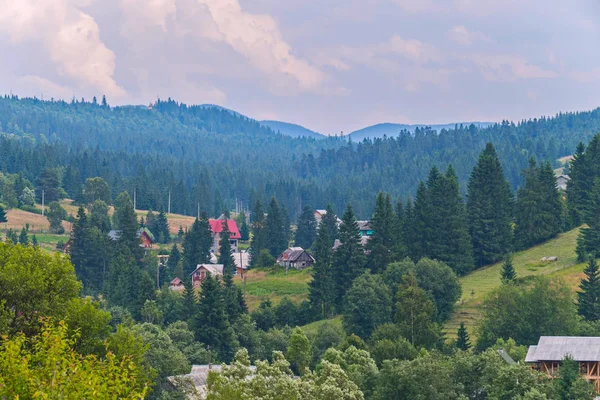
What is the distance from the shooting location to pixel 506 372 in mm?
44344

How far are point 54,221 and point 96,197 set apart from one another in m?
22.8

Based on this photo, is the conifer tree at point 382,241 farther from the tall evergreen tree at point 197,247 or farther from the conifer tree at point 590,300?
the tall evergreen tree at point 197,247

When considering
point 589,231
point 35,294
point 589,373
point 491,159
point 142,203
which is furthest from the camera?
point 142,203

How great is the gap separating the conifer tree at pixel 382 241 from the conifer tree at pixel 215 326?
2210cm

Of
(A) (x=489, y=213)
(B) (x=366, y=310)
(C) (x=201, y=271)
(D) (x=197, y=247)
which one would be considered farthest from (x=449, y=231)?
(D) (x=197, y=247)

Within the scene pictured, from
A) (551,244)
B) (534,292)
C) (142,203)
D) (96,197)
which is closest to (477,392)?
(534,292)

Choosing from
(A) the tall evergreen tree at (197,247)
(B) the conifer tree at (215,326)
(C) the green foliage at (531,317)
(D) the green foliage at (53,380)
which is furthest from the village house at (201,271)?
(D) the green foliage at (53,380)

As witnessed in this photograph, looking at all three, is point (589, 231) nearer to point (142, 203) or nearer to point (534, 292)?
point (534, 292)

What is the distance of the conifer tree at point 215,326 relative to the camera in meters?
69.6

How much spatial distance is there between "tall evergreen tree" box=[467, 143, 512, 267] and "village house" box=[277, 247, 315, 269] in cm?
2348

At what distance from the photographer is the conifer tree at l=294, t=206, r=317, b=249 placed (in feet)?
467

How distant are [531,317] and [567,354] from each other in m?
13.1

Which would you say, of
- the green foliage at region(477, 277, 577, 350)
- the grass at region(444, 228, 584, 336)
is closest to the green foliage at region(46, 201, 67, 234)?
the grass at region(444, 228, 584, 336)

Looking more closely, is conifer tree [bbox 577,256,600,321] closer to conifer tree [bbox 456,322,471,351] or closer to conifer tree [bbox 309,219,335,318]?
conifer tree [bbox 456,322,471,351]
